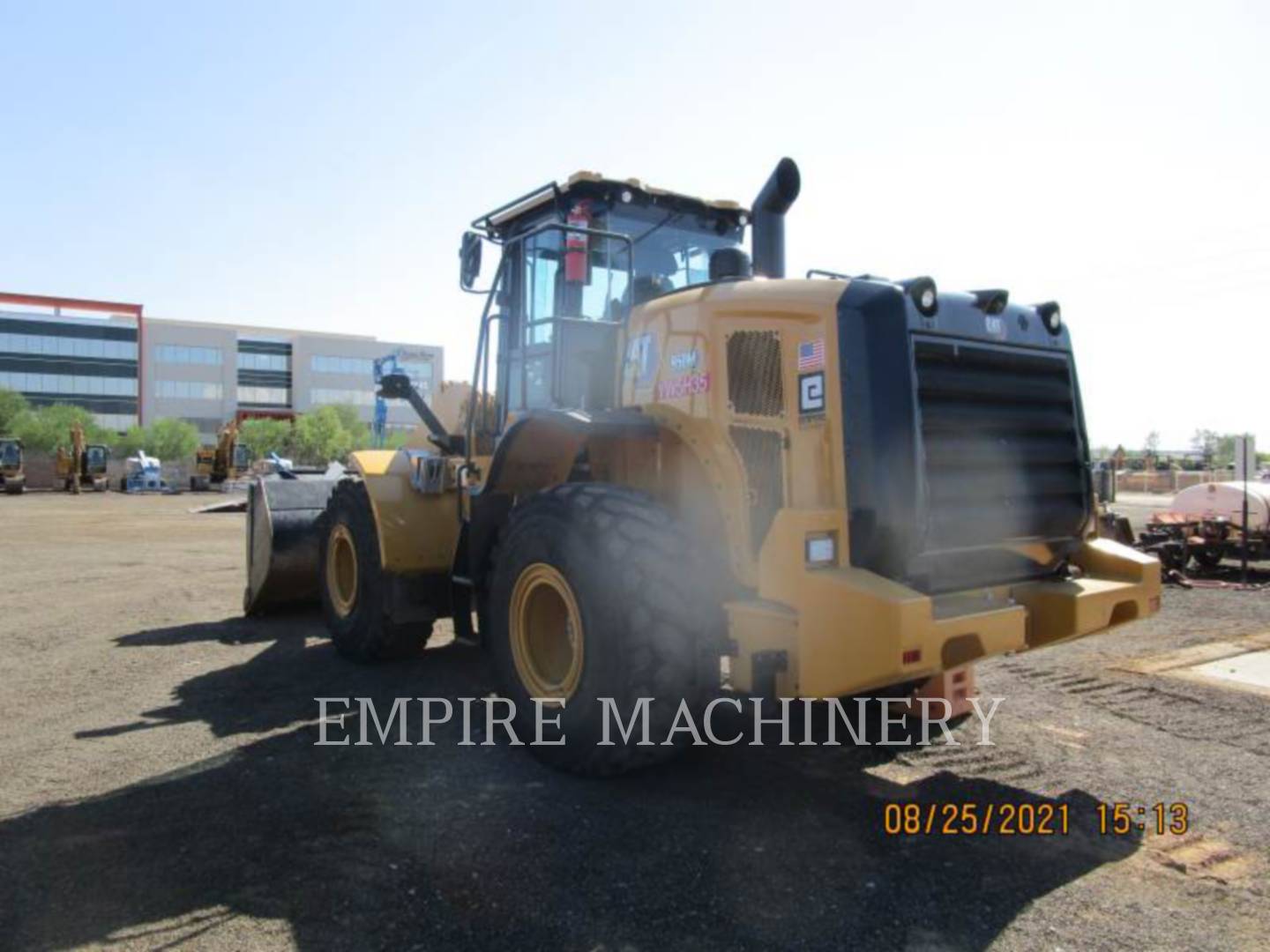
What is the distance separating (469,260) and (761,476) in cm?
272

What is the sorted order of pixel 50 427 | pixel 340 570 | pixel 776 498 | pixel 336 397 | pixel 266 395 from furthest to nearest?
pixel 336 397, pixel 266 395, pixel 50 427, pixel 340 570, pixel 776 498

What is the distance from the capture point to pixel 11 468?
137 ft

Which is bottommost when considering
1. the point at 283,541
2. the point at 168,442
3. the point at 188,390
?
the point at 283,541

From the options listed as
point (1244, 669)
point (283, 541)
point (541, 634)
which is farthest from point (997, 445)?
point (283, 541)

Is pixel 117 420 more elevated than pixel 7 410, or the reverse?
pixel 117 420

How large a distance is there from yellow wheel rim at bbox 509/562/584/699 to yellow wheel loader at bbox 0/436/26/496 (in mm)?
46004

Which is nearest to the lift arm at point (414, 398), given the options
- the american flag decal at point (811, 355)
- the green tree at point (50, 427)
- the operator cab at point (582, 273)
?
the operator cab at point (582, 273)

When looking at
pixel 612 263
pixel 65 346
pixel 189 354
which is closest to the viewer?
pixel 612 263

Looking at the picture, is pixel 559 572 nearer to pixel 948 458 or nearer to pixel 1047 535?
pixel 948 458

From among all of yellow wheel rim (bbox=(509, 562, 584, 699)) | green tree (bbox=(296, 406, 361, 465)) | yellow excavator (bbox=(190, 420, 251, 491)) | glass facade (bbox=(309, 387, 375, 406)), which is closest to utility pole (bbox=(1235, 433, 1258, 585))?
yellow wheel rim (bbox=(509, 562, 584, 699))

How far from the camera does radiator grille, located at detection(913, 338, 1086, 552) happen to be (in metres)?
3.99

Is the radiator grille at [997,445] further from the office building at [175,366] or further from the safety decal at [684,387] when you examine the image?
the office building at [175,366]

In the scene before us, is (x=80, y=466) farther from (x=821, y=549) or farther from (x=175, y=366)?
(x=821, y=549)

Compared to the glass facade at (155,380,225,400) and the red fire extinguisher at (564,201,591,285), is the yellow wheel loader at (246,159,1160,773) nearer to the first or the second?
the red fire extinguisher at (564,201,591,285)
